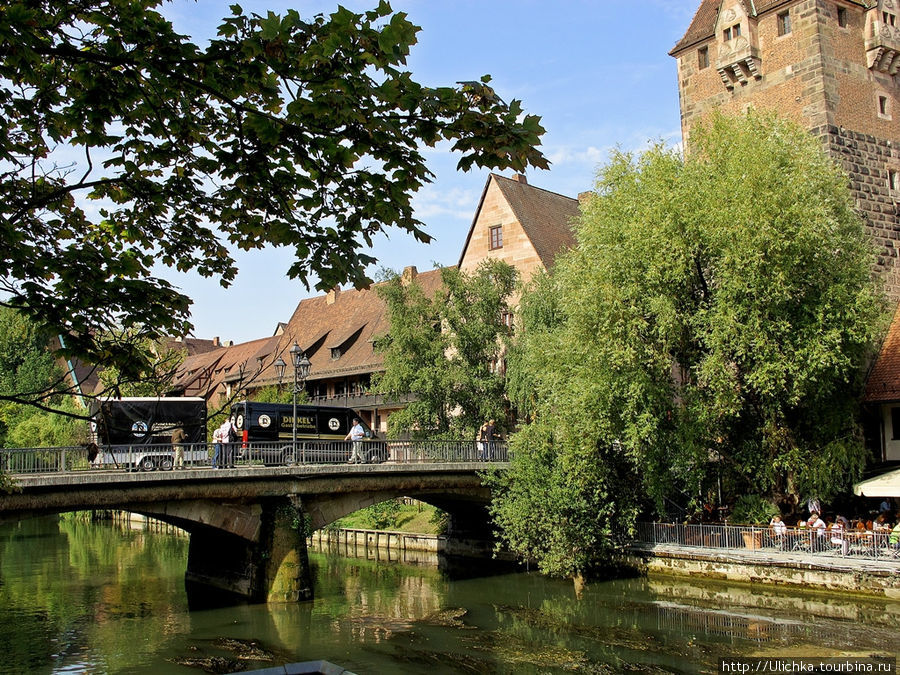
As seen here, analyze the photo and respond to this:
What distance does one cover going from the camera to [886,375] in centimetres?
2467

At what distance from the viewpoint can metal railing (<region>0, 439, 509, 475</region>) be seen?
19359 mm

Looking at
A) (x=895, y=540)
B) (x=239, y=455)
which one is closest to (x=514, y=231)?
(x=239, y=455)

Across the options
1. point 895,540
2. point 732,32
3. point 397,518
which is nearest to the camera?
point 895,540

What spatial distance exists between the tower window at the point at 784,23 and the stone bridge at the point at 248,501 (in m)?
18.4

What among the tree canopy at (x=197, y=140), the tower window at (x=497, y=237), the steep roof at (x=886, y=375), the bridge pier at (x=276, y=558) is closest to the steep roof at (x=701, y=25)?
the tower window at (x=497, y=237)

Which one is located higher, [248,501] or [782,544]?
[248,501]

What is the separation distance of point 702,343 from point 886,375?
6.38 meters

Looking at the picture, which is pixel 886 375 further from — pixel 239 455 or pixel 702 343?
pixel 239 455

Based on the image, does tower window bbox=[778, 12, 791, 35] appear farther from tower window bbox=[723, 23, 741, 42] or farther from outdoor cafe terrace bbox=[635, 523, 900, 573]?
outdoor cafe terrace bbox=[635, 523, 900, 573]

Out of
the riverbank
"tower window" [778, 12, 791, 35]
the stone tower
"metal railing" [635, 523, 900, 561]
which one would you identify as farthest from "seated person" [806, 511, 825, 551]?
"tower window" [778, 12, 791, 35]

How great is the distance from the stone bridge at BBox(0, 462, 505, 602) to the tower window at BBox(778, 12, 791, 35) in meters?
18.4

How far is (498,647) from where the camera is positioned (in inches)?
668

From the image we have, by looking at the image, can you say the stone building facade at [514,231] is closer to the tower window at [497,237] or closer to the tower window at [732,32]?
the tower window at [497,237]

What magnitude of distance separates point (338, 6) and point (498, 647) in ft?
48.4
